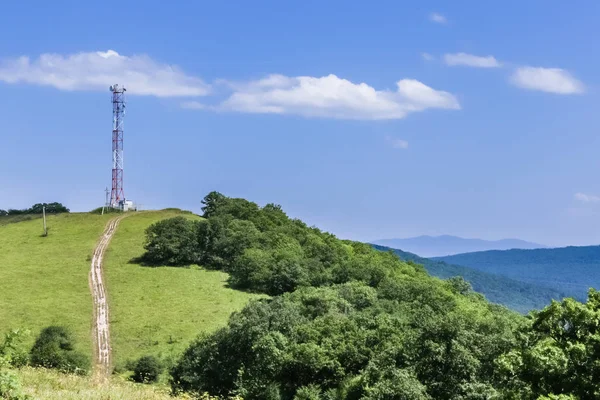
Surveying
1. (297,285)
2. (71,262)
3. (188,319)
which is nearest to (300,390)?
(188,319)

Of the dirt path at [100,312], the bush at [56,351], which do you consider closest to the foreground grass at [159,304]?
the dirt path at [100,312]

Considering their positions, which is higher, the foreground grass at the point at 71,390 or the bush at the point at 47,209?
the bush at the point at 47,209

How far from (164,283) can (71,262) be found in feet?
48.5

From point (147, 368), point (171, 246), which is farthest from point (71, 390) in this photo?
point (171, 246)

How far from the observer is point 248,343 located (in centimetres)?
4188

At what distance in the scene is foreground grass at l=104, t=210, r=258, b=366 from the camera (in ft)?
173

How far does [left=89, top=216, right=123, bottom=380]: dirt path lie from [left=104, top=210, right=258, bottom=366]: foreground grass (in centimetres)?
61

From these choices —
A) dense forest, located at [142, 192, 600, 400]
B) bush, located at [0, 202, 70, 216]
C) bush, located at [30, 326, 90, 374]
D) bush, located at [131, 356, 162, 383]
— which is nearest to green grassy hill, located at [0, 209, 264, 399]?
bush, located at [30, 326, 90, 374]

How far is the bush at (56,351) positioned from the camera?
44.1 metres

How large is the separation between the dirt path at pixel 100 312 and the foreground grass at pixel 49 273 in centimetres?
66

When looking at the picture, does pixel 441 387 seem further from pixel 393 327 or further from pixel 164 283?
pixel 164 283

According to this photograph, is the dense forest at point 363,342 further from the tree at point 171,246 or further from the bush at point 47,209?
the bush at point 47,209

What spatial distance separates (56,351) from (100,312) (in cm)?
1440

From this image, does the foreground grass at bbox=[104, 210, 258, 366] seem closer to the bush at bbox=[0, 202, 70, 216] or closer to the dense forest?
the dense forest
